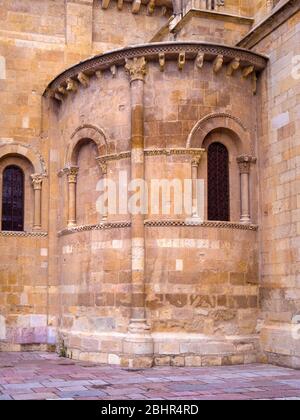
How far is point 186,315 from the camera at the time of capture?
46.6ft

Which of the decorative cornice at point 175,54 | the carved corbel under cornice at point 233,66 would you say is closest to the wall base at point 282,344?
the carved corbel under cornice at point 233,66

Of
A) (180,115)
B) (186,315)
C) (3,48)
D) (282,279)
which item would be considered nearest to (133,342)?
(186,315)

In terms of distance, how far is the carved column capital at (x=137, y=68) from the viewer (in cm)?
1484

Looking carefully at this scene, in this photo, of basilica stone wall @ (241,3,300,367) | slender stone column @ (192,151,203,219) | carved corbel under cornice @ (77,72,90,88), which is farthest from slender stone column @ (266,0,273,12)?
carved corbel under cornice @ (77,72,90,88)

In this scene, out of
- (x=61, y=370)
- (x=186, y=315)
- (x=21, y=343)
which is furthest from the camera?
(x=21, y=343)

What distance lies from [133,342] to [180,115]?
18.0 feet

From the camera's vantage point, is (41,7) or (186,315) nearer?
(186,315)

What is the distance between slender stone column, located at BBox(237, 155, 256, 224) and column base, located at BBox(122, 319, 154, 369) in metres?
3.63

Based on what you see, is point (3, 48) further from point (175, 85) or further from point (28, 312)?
point (28, 312)

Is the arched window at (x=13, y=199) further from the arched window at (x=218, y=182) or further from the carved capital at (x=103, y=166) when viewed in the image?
the arched window at (x=218, y=182)

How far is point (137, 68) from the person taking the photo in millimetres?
14852

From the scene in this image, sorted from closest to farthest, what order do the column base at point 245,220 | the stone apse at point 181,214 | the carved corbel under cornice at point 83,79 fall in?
the stone apse at point 181,214 < the column base at point 245,220 < the carved corbel under cornice at point 83,79

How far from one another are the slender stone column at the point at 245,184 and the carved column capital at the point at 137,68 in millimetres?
3163

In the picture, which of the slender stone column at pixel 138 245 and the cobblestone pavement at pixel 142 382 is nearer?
the cobblestone pavement at pixel 142 382
